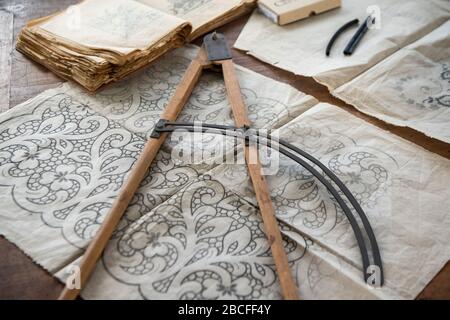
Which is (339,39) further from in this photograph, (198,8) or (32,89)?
(32,89)

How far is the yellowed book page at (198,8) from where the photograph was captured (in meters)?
1.02

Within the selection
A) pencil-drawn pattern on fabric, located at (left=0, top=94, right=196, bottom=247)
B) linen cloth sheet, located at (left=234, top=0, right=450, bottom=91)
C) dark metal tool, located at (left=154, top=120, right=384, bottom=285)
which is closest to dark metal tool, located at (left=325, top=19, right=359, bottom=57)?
linen cloth sheet, located at (left=234, top=0, right=450, bottom=91)

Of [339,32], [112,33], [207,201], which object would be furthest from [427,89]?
[112,33]

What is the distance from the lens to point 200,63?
0.90 metres

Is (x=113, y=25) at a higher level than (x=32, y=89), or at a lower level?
higher

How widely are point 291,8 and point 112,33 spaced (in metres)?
0.38

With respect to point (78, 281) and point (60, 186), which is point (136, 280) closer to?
point (78, 281)

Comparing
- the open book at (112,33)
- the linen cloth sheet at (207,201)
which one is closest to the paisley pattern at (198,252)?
the linen cloth sheet at (207,201)

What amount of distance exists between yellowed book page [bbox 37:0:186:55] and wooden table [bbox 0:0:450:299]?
0.09 m

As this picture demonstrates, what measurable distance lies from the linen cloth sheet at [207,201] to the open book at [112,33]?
0.05 metres

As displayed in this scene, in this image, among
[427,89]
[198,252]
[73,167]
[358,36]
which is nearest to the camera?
[198,252]

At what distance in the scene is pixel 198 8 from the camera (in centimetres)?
105

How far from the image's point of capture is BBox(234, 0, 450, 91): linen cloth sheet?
0.92 m

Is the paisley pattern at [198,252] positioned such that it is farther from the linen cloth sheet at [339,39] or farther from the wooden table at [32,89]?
the linen cloth sheet at [339,39]
